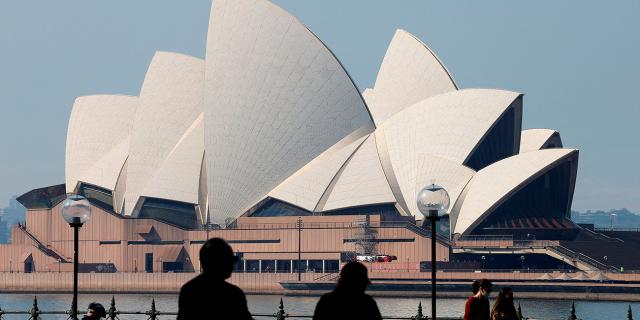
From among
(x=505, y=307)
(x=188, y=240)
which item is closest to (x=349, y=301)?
(x=505, y=307)

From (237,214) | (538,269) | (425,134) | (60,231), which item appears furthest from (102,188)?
(538,269)

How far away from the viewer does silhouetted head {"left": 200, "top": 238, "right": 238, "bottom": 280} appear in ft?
31.4

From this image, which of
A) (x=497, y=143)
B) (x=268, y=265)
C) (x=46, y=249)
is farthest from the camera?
(x=46, y=249)

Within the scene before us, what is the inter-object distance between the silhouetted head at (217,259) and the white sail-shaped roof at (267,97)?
7500 cm

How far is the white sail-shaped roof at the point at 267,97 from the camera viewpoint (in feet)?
277

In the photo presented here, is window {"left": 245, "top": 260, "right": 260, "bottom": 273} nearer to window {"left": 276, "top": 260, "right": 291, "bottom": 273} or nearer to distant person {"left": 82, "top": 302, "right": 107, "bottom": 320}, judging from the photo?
window {"left": 276, "top": 260, "right": 291, "bottom": 273}

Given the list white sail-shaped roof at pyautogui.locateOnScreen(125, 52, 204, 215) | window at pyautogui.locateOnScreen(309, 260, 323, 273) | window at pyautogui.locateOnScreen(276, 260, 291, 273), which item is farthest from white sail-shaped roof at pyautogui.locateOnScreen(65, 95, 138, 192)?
window at pyautogui.locateOnScreen(309, 260, 323, 273)

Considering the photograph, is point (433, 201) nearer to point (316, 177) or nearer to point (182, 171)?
point (316, 177)

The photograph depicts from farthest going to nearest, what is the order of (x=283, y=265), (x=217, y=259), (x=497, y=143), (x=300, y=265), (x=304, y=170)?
(x=283, y=265)
(x=300, y=265)
(x=304, y=170)
(x=497, y=143)
(x=217, y=259)

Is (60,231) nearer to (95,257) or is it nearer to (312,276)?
(95,257)

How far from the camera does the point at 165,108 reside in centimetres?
8956

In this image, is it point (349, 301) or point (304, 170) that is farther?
point (304, 170)

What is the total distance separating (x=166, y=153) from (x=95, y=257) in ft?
28.6

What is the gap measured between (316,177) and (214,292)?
7849 centimetres
